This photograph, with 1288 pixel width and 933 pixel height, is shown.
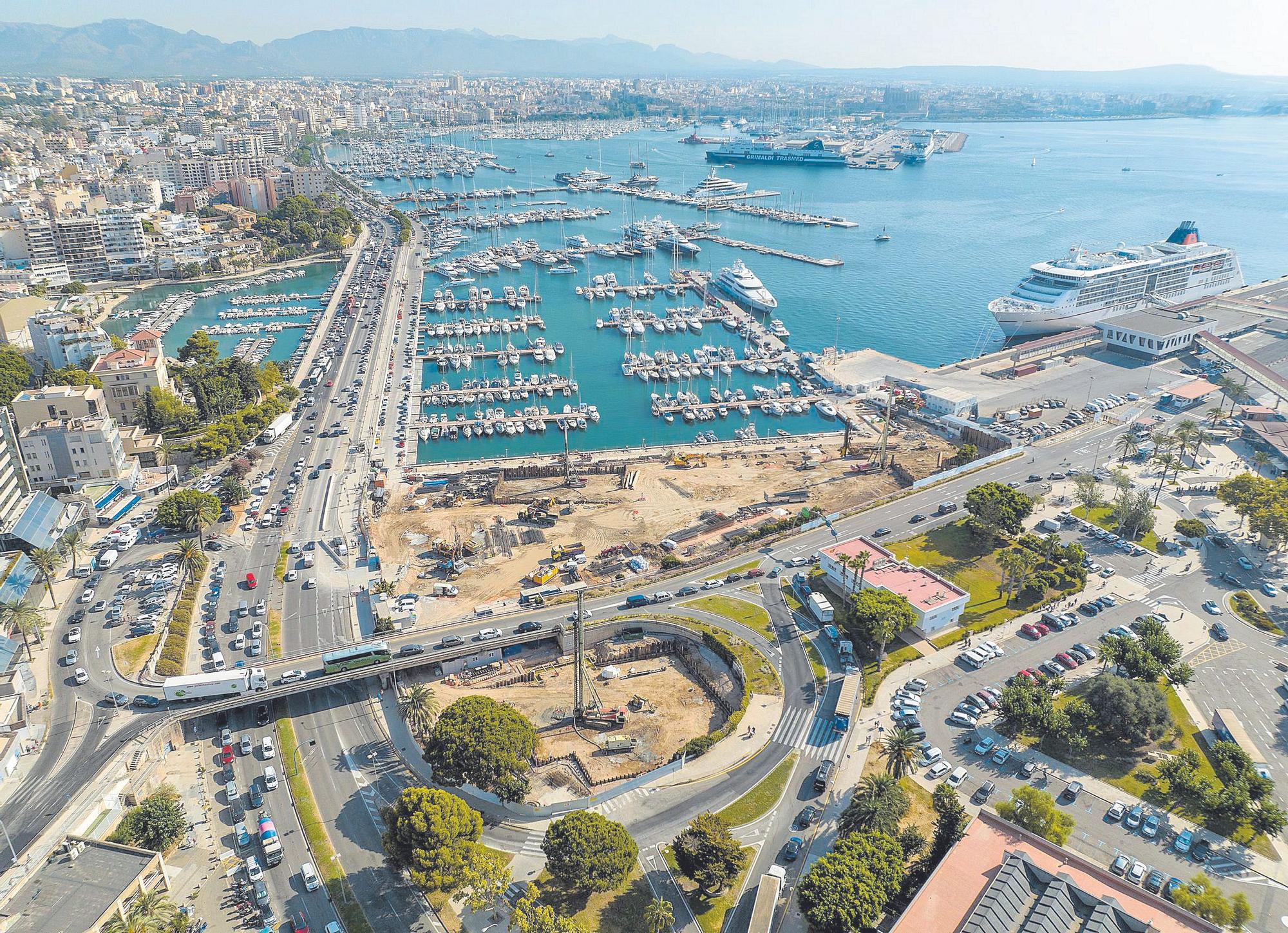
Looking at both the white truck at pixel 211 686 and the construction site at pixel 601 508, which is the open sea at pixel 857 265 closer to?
the construction site at pixel 601 508

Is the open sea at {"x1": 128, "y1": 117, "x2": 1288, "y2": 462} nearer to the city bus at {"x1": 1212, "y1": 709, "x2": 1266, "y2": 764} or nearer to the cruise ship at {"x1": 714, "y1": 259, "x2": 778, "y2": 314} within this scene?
the cruise ship at {"x1": 714, "y1": 259, "x2": 778, "y2": 314}

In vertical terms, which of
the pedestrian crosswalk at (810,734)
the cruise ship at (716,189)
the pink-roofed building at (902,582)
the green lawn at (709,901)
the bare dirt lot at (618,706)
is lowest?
the bare dirt lot at (618,706)

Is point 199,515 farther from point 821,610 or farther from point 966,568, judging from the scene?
point 966,568

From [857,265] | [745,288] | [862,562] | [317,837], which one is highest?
[857,265]

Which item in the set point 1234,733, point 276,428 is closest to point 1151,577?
point 1234,733

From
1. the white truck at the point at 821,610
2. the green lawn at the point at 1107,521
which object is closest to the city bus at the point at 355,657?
the white truck at the point at 821,610

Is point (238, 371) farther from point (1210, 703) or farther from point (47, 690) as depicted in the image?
point (1210, 703)

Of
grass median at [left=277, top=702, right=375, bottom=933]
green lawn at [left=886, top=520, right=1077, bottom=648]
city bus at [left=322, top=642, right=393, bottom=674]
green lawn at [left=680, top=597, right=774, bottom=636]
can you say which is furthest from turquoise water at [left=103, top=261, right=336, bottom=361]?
green lawn at [left=886, top=520, right=1077, bottom=648]
